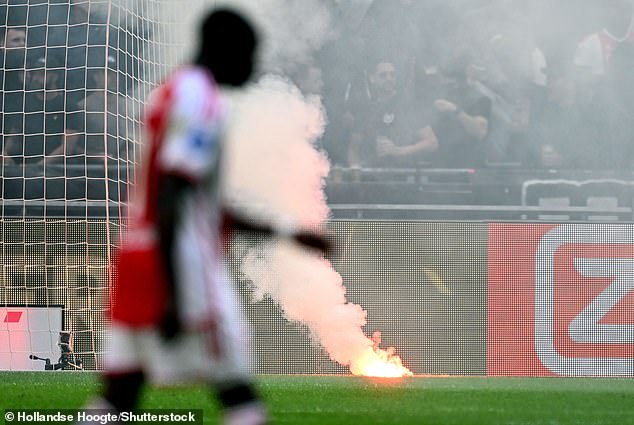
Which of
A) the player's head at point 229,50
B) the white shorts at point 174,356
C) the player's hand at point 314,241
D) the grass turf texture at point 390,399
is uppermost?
the player's head at point 229,50

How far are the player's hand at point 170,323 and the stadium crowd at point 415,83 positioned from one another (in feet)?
24.2

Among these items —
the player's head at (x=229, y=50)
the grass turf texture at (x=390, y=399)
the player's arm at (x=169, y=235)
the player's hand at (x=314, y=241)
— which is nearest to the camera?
the player's arm at (x=169, y=235)

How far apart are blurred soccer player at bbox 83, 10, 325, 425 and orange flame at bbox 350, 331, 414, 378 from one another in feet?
21.4

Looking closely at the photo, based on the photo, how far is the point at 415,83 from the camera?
10922 millimetres

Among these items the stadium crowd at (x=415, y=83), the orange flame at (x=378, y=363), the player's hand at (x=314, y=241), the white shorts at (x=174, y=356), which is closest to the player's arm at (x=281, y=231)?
the player's hand at (x=314, y=241)

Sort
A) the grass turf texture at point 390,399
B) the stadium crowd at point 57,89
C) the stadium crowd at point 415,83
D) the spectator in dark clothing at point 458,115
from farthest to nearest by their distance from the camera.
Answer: the spectator in dark clothing at point 458,115
the stadium crowd at point 415,83
the stadium crowd at point 57,89
the grass turf texture at point 390,399

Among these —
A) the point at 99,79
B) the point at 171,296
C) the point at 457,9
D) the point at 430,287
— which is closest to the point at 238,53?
the point at 171,296

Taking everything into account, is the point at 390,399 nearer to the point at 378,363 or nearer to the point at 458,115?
the point at 378,363

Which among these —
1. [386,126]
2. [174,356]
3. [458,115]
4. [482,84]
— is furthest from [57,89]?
[174,356]

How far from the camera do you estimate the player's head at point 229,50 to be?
3.07m

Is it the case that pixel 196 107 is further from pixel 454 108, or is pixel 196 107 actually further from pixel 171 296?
pixel 454 108

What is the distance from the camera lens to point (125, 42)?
1059 cm

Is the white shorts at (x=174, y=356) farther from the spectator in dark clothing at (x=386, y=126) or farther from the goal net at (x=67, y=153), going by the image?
the spectator in dark clothing at (x=386, y=126)

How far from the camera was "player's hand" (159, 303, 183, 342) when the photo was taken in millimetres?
2836
